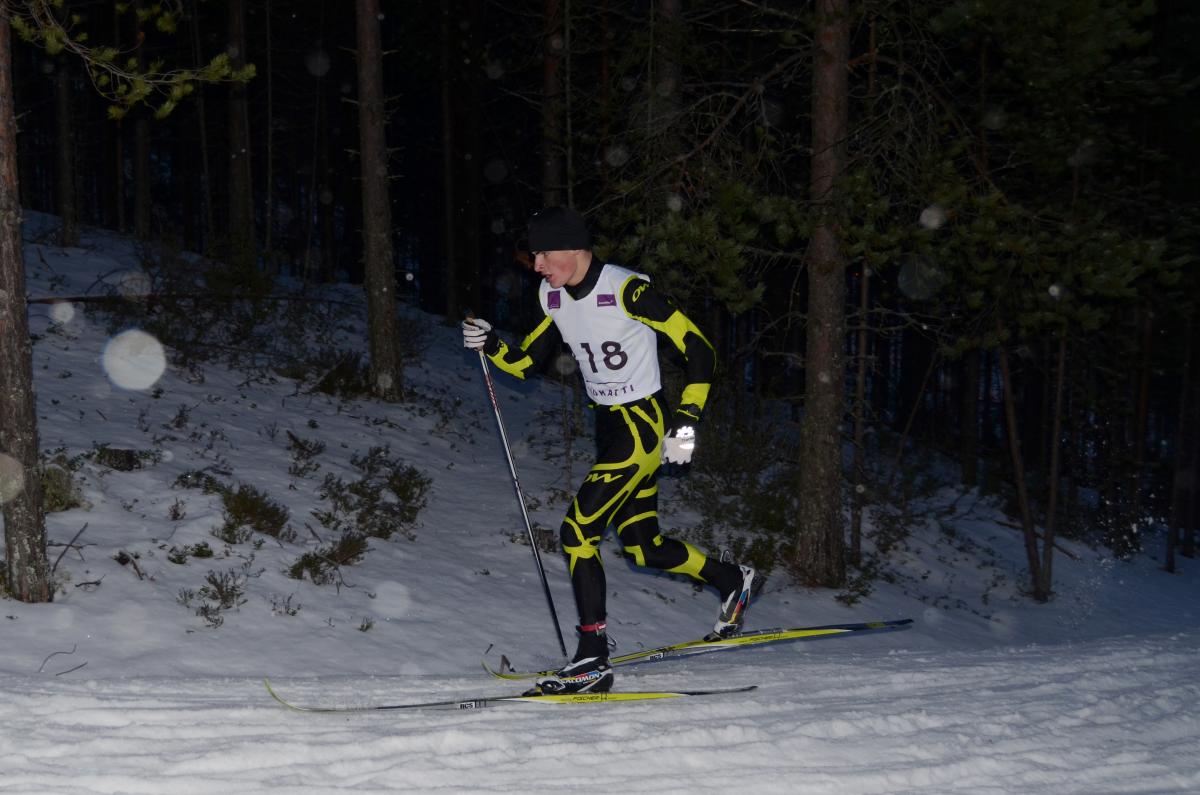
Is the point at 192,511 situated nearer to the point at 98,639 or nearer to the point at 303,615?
the point at 303,615

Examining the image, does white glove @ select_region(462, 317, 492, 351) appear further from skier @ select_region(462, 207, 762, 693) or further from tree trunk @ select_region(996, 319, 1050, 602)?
tree trunk @ select_region(996, 319, 1050, 602)

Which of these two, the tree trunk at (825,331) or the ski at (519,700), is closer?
the ski at (519,700)

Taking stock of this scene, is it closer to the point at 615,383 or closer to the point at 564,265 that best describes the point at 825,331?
the point at 615,383

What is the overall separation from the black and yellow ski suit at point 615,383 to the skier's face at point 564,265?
0.06 meters

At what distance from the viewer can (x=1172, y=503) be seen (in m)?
21.4

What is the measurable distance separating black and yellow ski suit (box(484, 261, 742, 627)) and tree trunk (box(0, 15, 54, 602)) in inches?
144

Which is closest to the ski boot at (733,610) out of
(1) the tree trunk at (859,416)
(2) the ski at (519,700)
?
(2) the ski at (519,700)

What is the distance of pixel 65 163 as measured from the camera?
2119 centimetres

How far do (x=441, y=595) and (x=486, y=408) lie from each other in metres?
7.97

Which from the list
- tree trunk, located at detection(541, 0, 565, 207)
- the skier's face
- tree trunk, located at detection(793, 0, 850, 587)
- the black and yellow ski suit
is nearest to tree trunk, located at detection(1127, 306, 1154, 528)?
tree trunk, located at detection(793, 0, 850, 587)

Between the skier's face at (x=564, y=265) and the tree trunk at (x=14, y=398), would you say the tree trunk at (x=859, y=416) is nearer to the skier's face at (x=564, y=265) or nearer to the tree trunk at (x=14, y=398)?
the skier's face at (x=564, y=265)

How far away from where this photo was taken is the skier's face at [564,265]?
19.3 feet

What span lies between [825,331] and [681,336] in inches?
217

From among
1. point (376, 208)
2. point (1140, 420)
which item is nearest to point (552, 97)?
point (376, 208)
